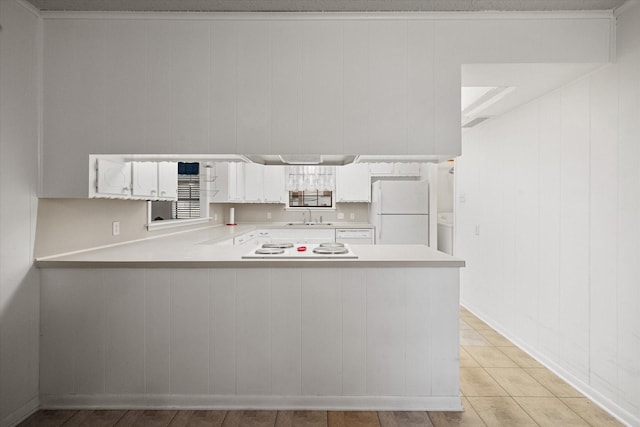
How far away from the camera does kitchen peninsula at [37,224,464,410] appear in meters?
2.29

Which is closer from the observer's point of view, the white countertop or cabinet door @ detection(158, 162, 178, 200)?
the white countertop

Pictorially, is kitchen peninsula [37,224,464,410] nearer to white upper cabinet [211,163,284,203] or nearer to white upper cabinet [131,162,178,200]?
white upper cabinet [131,162,178,200]

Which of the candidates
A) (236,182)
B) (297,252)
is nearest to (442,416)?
(297,252)

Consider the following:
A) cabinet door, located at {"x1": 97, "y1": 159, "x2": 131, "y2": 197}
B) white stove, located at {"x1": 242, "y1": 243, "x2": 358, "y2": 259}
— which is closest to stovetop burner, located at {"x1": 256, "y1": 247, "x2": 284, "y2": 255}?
white stove, located at {"x1": 242, "y1": 243, "x2": 358, "y2": 259}

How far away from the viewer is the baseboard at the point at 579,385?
2131mm

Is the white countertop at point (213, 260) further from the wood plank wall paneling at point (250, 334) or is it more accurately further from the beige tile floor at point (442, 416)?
the beige tile floor at point (442, 416)

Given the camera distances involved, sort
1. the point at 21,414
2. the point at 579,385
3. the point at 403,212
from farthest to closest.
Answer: the point at 403,212 → the point at 579,385 → the point at 21,414

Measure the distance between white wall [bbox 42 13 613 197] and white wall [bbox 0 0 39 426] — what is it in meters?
0.10

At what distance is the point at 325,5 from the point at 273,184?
12.6 ft

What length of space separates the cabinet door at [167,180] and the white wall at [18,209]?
1007 millimetres

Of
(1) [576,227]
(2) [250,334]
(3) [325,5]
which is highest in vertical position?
(3) [325,5]

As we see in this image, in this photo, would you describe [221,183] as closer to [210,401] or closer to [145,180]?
[145,180]

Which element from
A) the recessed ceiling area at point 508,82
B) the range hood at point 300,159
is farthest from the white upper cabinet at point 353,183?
the range hood at point 300,159

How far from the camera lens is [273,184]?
5.95 m
